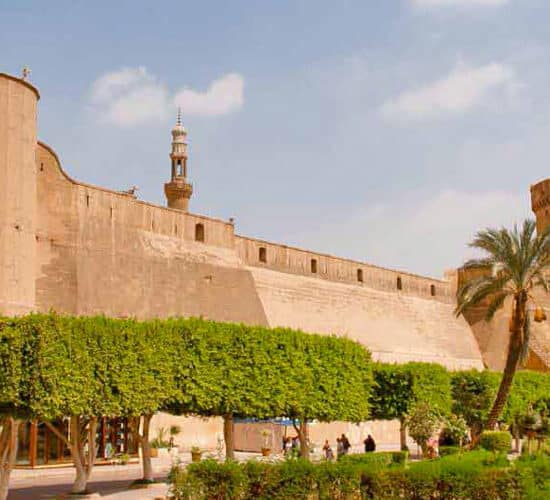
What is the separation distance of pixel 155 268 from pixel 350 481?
17.4 metres

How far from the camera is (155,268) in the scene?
95.8ft

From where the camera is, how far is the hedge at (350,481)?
1236 centimetres

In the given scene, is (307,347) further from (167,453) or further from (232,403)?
(167,453)

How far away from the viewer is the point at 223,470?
12508 millimetres

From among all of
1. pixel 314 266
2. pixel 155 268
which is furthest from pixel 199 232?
pixel 314 266

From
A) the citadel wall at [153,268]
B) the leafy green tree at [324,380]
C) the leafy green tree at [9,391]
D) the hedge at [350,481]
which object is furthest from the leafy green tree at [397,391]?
the hedge at [350,481]

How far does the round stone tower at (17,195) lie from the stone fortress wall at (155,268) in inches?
1.1

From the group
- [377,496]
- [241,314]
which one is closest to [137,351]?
[377,496]

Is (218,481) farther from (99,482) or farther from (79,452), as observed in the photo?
(99,482)

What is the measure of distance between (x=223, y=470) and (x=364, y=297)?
1095 inches

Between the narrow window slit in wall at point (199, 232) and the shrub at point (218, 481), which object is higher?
the narrow window slit in wall at point (199, 232)

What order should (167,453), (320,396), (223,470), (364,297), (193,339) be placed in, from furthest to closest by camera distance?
1. (364,297)
2. (167,453)
3. (320,396)
4. (193,339)
5. (223,470)

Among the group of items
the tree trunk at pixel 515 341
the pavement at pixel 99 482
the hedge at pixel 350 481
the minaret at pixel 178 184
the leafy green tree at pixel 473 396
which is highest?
the minaret at pixel 178 184

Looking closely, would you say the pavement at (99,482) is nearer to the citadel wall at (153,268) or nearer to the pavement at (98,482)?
the pavement at (98,482)
